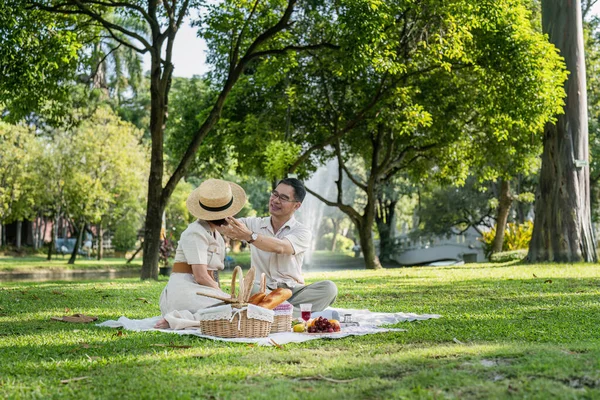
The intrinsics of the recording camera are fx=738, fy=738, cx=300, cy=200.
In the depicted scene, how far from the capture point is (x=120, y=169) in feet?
114

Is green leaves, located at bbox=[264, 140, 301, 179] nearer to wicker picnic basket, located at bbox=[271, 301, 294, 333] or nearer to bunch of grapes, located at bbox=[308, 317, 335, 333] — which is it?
wicker picnic basket, located at bbox=[271, 301, 294, 333]

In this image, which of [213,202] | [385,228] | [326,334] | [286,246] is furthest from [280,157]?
[385,228]

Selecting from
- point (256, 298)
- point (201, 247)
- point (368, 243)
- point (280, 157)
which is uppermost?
point (280, 157)

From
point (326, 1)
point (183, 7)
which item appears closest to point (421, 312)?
point (183, 7)

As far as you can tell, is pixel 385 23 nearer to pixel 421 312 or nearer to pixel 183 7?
pixel 183 7

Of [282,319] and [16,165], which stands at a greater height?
[16,165]

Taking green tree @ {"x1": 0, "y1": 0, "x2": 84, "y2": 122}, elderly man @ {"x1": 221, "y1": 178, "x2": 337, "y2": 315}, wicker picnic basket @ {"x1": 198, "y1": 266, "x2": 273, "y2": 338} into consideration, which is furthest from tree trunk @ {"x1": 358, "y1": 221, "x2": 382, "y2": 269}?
wicker picnic basket @ {"x1": 198, "y1": 266, "x2": 273, "y2": 338}

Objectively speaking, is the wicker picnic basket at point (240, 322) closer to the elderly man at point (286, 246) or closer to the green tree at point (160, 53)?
the elderly man at point (286, 246)

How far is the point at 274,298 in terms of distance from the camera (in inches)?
275

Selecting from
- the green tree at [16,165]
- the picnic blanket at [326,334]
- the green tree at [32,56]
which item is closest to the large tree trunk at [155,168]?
the green tree at [32,56]

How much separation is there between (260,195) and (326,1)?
138 ft

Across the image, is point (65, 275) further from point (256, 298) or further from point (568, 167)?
point (256, 298)

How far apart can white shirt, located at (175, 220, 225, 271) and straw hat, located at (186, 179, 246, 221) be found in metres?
0.13

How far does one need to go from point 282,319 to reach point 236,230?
94cm
